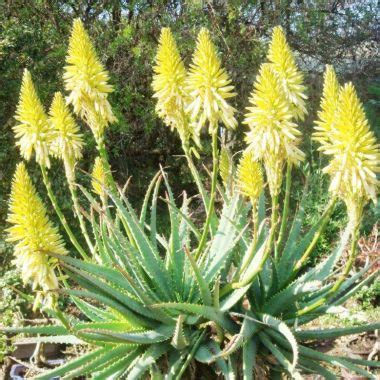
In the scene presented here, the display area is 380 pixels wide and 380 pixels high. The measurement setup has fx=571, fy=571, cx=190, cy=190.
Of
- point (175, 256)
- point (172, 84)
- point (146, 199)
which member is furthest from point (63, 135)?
point (175, 256)

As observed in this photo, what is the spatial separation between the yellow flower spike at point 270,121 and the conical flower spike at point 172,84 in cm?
29

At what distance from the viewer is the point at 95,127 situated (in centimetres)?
224

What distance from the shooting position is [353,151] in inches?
66.7

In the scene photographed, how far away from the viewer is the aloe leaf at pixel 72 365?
6.14 ft

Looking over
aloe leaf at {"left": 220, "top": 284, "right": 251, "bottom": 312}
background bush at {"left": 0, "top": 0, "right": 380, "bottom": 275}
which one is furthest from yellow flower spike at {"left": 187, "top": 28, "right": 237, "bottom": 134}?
background bush at {"left": 0, "top": 0, "right": 380, "bottom": 275}

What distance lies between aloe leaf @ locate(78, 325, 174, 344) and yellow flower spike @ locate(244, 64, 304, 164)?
0.69m

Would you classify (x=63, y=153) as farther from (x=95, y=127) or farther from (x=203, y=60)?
(x=203, y=60)

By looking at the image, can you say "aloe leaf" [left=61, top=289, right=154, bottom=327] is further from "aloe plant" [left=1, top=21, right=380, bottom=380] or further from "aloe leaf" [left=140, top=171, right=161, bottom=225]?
"aloe leaf" [left=140, top=171, right=161, bottom=225]

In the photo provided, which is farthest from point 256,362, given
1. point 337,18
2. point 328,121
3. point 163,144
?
point 337,18

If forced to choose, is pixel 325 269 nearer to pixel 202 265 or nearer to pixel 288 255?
pixel 288 255

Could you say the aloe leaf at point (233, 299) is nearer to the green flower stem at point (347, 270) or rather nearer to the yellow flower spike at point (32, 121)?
the green flower stem at point (347, 270)

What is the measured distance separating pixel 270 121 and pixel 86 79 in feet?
2.48

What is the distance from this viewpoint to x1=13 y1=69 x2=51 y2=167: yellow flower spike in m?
2.02

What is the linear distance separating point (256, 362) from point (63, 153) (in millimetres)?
1097
